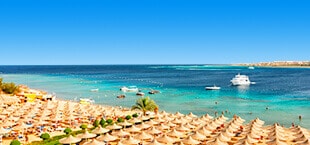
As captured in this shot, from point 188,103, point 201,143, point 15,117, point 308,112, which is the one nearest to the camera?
point 201,143

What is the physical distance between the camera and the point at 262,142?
24.1 meters

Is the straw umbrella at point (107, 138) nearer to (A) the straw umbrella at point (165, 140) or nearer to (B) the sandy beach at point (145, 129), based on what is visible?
(B) the sandy beach at point (145, 129)

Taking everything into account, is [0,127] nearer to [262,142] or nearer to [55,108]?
[55,108]

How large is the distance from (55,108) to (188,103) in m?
25.5

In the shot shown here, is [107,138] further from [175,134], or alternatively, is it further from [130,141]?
[175,134]

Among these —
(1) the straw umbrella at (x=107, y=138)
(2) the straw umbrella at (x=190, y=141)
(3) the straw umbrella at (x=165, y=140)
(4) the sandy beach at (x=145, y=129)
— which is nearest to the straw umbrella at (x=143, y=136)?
(4) the sandy beach at (x=145, y=129)

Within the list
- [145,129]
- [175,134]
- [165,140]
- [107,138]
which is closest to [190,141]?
[165,140]

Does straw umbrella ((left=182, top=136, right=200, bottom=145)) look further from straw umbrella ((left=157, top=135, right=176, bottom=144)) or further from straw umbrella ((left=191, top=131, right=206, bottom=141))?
straw umbrella ((left=157, top=135, right=176, bottom=144))

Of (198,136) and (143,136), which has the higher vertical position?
(198,136)

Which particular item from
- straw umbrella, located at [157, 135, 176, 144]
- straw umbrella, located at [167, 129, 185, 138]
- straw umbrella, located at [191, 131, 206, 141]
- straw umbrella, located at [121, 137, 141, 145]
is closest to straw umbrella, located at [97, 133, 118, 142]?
straw umbrella, located at [121, 137, 141, 145]

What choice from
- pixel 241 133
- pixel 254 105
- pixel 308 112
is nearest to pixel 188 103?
pixel 254 105

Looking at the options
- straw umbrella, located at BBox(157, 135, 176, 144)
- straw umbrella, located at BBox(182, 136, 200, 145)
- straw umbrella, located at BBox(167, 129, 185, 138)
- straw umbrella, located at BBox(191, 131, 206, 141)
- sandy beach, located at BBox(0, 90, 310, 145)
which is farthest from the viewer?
straw umbrella, located at BBox(167, 129, 185, 138)

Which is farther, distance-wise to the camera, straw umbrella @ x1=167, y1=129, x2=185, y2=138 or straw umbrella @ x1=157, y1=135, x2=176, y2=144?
straw umbrella @ x1=167, y1=129, x2=185, y2=138

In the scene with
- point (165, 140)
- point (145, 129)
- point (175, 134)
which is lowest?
point (145, 129)
